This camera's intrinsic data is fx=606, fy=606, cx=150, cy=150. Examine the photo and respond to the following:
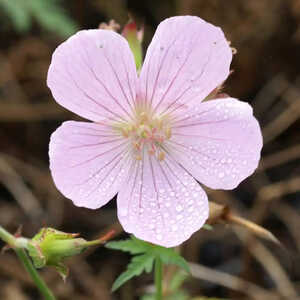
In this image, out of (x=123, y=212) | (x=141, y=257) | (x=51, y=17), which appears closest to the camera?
(x=123, y=212)

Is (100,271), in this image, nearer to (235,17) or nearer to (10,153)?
(10,153)

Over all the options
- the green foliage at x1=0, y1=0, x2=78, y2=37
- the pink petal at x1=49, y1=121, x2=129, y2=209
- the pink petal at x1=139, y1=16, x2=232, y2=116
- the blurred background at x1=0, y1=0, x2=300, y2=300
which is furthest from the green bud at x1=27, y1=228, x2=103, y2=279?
the green foliage at x1=0, y1=0, x2=78, y2=37

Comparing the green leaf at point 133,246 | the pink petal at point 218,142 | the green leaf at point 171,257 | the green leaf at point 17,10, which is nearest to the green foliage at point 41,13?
the green leaf at point 17,10

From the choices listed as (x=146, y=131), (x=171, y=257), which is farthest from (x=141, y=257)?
(x=146, y=131)

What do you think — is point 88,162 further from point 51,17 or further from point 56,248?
point 51,17

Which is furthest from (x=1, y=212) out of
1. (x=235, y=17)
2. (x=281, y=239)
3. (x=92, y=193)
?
(x=235, y=17)
